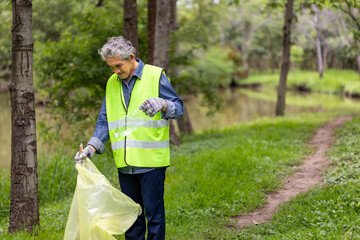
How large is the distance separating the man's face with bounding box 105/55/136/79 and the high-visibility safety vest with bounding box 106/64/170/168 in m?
0.11

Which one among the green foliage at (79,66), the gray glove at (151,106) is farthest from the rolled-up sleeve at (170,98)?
the green foliage at (79,66)

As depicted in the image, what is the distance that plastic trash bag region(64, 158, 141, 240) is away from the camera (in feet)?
10.6

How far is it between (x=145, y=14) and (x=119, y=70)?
7.91 meters

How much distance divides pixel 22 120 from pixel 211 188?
9.03 feet

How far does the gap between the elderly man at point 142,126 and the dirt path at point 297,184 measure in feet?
5.15

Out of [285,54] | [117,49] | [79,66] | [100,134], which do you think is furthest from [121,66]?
[285,54]

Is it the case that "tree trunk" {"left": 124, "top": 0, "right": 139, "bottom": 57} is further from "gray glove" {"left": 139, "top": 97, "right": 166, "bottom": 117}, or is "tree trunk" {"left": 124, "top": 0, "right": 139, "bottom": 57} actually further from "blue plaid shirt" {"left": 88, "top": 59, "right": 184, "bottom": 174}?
"gray glove" {"left": 139, "top": 97, "right": 166, "bottom": 117}


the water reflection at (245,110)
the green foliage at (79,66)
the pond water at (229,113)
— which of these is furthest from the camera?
the water reflection at (245,110)

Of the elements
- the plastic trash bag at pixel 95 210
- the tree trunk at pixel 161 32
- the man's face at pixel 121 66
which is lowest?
the plastic trash bag at pixel 95 210

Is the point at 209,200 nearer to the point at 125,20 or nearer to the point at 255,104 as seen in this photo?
the point at 125,20

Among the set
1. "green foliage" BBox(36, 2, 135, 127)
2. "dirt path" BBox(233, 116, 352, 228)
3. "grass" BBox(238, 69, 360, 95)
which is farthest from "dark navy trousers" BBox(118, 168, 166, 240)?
"grass" BBox(238, 69, 360, 95)

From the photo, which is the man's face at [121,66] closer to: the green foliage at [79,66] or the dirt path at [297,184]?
the dirt path at [297,184]

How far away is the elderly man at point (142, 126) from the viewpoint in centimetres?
331

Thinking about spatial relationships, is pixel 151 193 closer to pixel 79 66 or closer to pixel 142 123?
pixel 142 123
